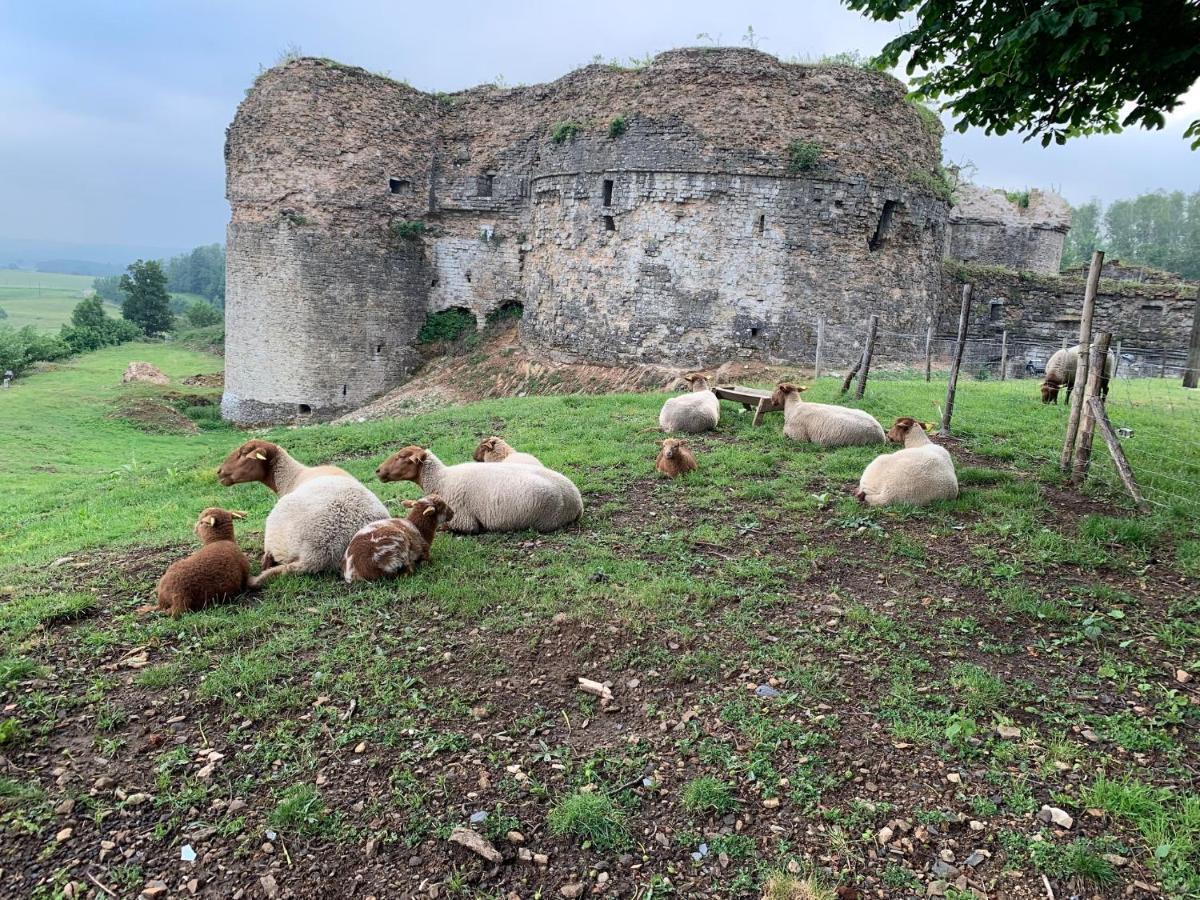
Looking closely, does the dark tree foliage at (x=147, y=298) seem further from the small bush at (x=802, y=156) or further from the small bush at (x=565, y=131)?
the small bush at (x=802, y=156)

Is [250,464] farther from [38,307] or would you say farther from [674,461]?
[38,307]

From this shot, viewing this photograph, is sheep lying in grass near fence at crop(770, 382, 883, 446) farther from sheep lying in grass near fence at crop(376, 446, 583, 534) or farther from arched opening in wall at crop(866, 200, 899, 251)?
arched opening in wall at crop(866, 200, 899, 251)

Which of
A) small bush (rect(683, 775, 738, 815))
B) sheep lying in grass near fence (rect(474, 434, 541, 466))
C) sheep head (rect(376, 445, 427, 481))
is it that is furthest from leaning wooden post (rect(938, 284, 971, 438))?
small bush (rect(683, 775, 738, 815))

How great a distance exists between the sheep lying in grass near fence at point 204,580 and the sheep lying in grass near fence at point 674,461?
496 centimetres

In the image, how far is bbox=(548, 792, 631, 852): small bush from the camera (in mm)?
3504

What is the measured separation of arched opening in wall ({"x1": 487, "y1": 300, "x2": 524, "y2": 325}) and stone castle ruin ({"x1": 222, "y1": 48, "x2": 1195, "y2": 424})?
0.53ft

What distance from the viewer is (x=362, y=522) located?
6.29 m

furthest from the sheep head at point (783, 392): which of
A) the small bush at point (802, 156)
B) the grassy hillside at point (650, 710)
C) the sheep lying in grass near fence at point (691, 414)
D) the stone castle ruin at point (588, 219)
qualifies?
the small bush at point (802, 156)

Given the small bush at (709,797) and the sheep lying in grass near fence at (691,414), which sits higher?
the sheep lying in grass near fence at (691,414)

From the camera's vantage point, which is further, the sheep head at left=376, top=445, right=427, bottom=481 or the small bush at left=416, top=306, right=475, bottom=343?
the small bush at left=416, top=306, right=475, bottom=343

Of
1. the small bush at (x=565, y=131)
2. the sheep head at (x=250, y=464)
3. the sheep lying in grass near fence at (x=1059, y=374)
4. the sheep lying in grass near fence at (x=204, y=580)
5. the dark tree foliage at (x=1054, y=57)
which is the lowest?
the sheep lying in grass near fence at (x=204, y=580)

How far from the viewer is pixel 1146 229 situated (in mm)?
74938

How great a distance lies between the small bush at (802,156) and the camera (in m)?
19.6

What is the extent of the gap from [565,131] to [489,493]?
18607 millimetres
